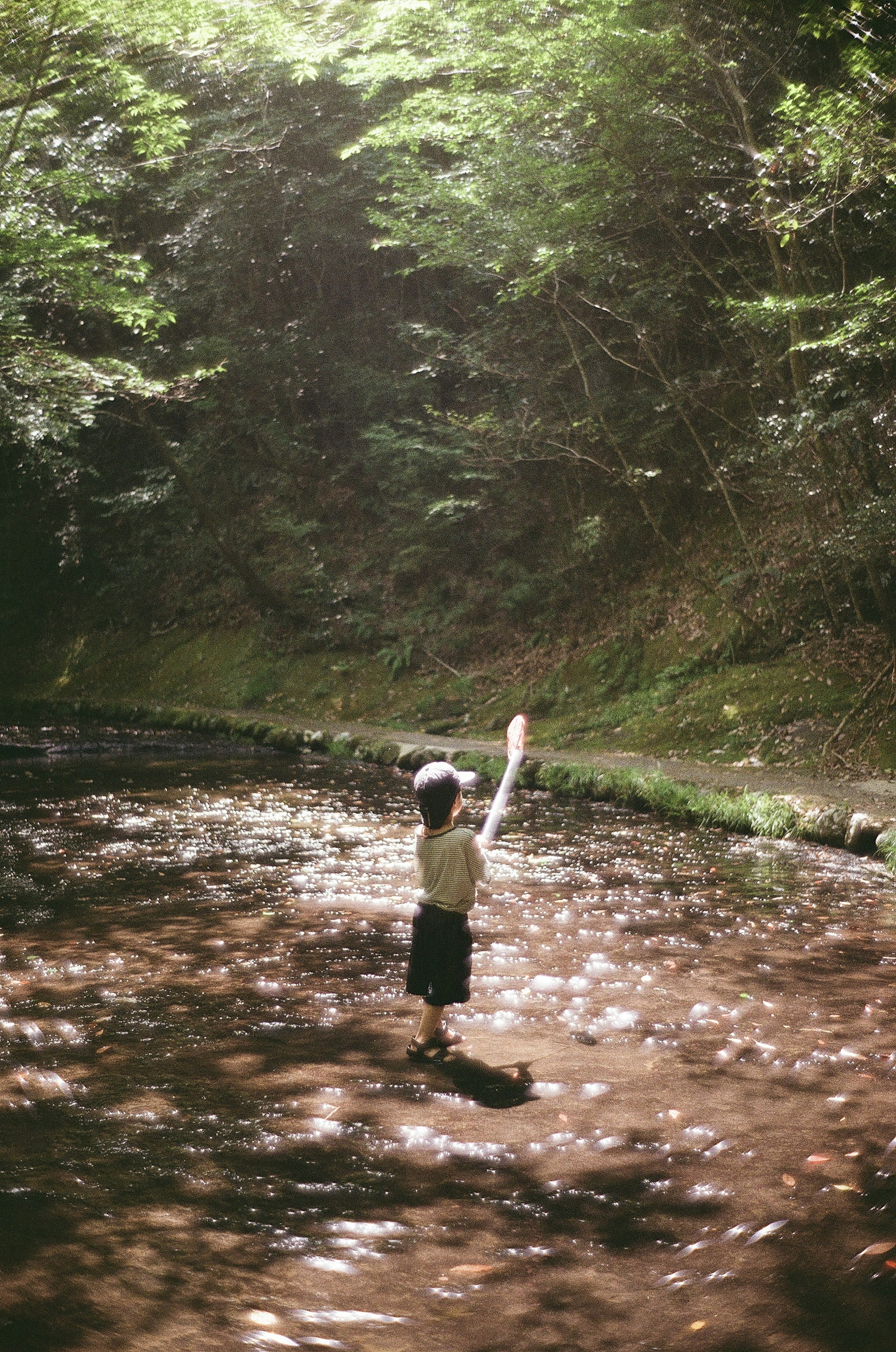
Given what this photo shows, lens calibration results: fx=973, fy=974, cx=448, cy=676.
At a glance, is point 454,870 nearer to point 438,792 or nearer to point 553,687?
point 438,792

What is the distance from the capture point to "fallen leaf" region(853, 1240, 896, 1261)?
3037 mm

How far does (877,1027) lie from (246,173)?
72.7 feet

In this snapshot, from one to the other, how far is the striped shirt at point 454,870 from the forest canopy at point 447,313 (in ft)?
20.0

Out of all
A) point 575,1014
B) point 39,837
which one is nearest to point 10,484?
point 39,837

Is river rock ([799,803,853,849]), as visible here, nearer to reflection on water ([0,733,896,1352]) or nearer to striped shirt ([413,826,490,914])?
reflection on water ([0,733,896,1352])

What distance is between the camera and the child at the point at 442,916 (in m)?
4.70

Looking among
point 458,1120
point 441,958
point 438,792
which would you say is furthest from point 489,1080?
point 438,792

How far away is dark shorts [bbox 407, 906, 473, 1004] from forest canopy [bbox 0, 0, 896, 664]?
639 cm

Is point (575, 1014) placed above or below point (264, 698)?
above

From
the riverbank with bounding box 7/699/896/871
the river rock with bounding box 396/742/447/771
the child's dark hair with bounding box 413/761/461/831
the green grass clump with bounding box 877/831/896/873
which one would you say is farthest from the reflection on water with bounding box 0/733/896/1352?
the river rock with bounding box 396/742/447/771

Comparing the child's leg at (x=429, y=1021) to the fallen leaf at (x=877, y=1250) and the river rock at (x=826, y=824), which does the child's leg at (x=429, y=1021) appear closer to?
the fallen leaf at (x=877, y=1250)

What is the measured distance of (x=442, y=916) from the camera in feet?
15.6

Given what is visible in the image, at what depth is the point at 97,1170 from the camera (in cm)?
359

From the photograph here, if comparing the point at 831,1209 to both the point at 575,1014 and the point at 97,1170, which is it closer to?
the point at 575,1014
